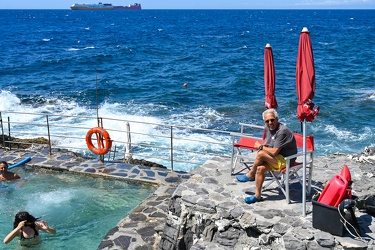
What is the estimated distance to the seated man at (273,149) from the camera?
23.6 feet

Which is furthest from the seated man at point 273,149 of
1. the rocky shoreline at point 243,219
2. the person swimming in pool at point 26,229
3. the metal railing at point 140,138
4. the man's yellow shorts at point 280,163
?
the metal railing at point 140,138

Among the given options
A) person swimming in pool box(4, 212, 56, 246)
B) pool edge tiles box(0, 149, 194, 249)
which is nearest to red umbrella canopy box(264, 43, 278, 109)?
pool edge tiles box(0, 149, 194, 249)

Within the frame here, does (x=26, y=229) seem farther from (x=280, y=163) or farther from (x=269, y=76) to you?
(x=269, y=76)

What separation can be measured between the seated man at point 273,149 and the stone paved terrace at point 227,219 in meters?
0.43

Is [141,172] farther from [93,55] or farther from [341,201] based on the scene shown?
[93,55]

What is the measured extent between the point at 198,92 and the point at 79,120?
1072 cm

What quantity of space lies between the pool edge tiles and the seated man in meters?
1.92

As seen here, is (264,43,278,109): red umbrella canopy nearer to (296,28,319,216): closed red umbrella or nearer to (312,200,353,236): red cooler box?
(296,28,319,216): closed red umbrella

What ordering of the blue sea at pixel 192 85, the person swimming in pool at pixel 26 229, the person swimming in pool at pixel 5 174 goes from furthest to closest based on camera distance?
1. the blue sea at pixel 192 85
2. the person swimming in pool at pixel 5 174
3. the person swimming in pool at pixel 26 229

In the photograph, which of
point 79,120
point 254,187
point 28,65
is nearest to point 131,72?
point 28,65

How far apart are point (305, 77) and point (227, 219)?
2496 millimetres

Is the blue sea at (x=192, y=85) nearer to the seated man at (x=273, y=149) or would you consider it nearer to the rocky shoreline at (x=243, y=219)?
the rocky shoreline at (x=243, y=219)

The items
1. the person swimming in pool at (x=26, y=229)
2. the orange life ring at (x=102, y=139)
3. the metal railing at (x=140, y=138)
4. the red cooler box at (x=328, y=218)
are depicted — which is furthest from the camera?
the metal railing at (x=140, y=138)

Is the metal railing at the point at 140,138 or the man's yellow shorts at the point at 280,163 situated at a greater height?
the man's yellow shorts at the point at 280,163
